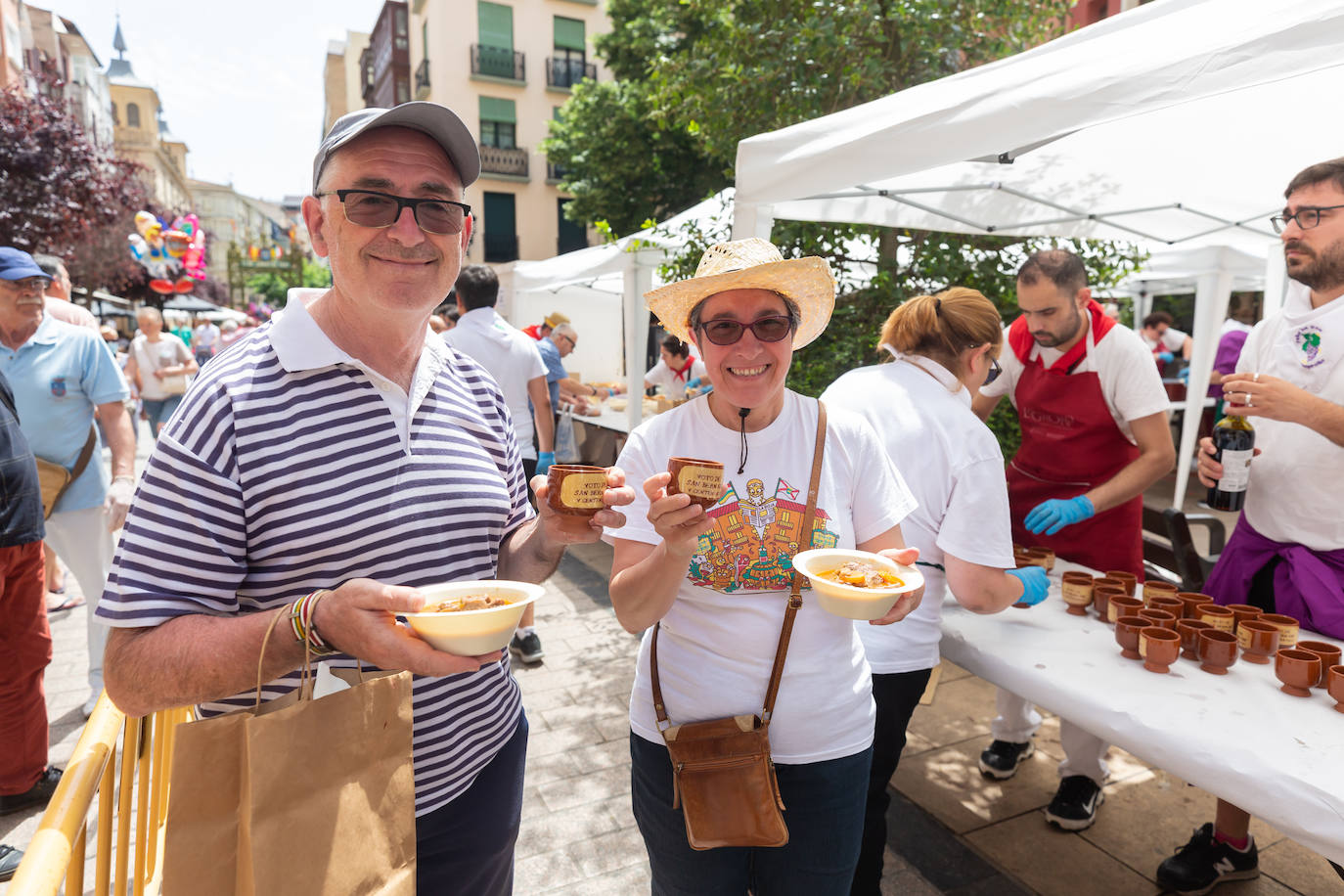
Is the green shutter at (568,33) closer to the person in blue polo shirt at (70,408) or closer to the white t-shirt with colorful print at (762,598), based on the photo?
the person in blue polo shirt at (70,408)

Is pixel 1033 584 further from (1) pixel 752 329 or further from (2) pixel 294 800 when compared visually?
(2) pixel 294 800

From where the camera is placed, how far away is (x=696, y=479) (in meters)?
1.49

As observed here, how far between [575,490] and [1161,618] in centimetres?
203

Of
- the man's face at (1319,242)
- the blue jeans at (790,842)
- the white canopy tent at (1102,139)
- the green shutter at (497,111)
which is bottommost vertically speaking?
the blue jeans at (790,842)

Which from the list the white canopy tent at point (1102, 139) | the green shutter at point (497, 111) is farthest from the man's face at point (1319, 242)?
the green shutter at point (497, 111)

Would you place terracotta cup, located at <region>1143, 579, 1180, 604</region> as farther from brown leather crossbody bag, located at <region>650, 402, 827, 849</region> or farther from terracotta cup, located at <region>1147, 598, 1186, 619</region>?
brown leather crossbody bag, located at <region>650, 402, 827, 849</region>

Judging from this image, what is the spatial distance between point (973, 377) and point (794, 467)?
1154 mm

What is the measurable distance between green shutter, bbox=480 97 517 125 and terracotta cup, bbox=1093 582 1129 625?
96.0ft

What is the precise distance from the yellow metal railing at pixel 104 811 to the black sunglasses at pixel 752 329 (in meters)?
1.41

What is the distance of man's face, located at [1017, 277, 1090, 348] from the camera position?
3248mm

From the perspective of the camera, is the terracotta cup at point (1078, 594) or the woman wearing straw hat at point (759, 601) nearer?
the woman wearing straw hat at point (759, 601)

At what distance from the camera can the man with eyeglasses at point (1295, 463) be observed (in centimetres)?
244

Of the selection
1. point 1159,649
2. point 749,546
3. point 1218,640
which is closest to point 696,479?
point 749,546

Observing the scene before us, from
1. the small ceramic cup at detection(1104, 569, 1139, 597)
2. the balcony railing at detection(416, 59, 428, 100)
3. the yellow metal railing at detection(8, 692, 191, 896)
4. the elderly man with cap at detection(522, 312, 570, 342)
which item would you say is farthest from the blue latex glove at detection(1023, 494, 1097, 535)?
the balcony railing at detection(416, 59, 428, 100)
